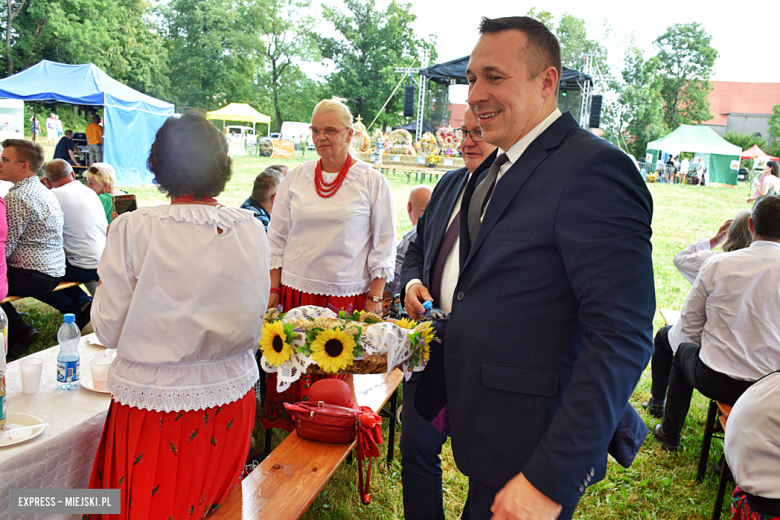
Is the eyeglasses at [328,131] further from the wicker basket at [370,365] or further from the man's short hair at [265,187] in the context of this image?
the man's short hair at [265,187]

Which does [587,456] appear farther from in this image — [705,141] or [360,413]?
[705,141]

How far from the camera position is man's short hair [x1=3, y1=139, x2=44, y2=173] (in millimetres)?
3972

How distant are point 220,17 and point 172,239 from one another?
39312 mm

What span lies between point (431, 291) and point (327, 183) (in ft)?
4.10

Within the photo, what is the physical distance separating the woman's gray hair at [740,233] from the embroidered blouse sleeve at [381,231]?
6.98ft

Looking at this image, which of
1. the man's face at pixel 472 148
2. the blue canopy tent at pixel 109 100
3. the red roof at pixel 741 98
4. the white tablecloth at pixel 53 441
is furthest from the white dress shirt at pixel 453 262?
the red roof at pixel 741 98

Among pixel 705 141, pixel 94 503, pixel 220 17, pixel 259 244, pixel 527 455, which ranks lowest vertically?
pixel 94 503

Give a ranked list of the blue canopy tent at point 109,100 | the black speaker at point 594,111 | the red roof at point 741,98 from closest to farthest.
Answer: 1. the blue canopy tent at point 109,100
2. the black speaker at point 594,111
3. the red roof at point 741,98

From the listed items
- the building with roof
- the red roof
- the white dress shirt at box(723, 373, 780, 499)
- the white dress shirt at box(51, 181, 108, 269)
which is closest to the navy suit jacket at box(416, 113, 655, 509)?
the white dress shirt at box(723, 373, 780, 499)

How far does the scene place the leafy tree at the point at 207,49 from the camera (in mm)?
35531

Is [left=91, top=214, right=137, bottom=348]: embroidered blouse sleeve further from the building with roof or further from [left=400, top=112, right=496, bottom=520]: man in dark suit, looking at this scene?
the building with roof

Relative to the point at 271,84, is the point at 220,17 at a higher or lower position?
higher

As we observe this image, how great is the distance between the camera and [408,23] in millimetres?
36250

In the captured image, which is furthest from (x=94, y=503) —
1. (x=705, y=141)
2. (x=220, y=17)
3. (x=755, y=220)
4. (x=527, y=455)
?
(x=220, y=17)
